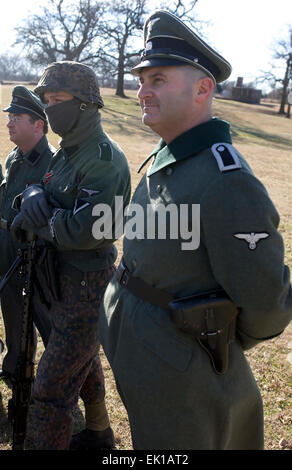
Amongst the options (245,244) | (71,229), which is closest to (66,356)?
(71,229)

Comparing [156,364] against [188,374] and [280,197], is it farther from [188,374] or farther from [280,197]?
[280,197]

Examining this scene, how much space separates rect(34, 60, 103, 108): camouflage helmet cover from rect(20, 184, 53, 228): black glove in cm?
55

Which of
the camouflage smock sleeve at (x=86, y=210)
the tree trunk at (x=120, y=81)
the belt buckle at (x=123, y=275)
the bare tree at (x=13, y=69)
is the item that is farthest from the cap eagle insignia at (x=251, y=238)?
the bare tree at (x=13, y=69)

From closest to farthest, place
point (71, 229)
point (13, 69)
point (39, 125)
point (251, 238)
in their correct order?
point (251, 238) < point (71, 229) < point (39, 125) < point (13, 69)

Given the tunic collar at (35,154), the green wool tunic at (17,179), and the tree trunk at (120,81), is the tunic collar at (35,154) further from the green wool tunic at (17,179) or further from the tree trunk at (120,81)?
the tree trunk at (120,81)

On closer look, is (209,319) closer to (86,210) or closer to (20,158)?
(86,210)

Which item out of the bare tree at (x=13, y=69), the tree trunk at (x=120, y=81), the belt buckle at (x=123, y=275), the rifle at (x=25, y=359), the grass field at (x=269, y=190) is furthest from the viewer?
the bare tree at (x=13, y=69)

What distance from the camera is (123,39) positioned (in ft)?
121

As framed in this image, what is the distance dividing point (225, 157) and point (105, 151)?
99 cm

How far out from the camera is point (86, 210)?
7.64 ft

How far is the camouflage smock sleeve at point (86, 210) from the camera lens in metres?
2.33

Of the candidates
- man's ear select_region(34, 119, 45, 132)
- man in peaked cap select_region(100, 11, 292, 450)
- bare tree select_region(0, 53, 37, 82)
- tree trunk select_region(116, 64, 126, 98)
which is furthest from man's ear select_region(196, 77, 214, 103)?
bare tree select_region(0, 53, 37, 82)

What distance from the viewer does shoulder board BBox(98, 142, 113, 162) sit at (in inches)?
95.7

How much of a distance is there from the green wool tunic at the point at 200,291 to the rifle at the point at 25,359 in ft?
2.65
